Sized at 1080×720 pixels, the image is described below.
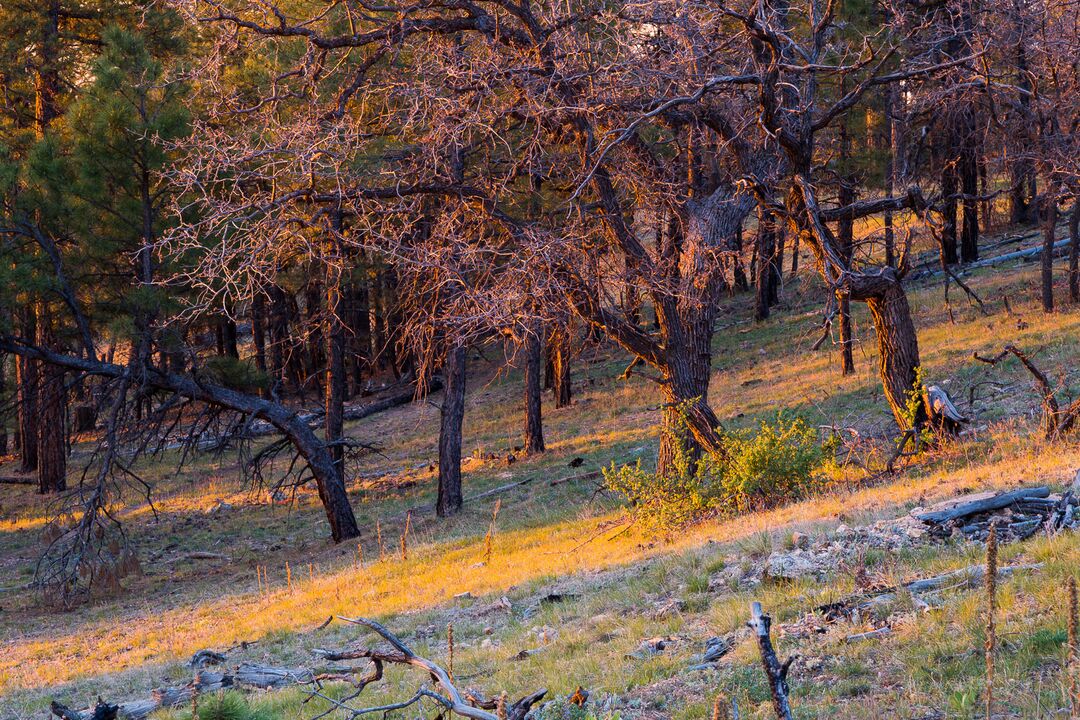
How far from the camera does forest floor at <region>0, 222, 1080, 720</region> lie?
4891 mm

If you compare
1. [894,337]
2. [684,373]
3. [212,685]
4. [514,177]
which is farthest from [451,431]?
[212,685]

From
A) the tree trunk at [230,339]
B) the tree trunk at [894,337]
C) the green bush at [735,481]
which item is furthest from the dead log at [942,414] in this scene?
the tree trunk at [230,339]

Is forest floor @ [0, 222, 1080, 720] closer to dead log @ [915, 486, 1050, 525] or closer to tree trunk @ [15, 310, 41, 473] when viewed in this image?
dead log @ [915, 486, 1050, 525]

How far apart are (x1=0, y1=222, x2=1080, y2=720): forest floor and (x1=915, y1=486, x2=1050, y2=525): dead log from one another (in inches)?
17.3

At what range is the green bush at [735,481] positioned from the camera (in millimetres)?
10633

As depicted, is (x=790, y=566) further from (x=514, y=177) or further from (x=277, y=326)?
(x=277, y=326)

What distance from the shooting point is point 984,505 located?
7.05 metres

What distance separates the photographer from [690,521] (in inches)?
429

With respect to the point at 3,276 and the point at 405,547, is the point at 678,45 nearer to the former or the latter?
the point at 405,547

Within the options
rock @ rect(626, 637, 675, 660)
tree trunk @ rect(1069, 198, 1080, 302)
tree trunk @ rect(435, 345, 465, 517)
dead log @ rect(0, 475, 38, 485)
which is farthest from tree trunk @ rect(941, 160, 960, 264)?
dead log @ rect(0, 475, 38, 485)

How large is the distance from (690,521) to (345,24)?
33.1ft

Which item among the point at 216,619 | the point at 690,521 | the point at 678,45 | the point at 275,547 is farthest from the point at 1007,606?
the point at 275,547

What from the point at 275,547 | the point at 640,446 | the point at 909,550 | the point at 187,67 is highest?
the point at 187,67

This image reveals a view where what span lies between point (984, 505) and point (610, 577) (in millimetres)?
3253
